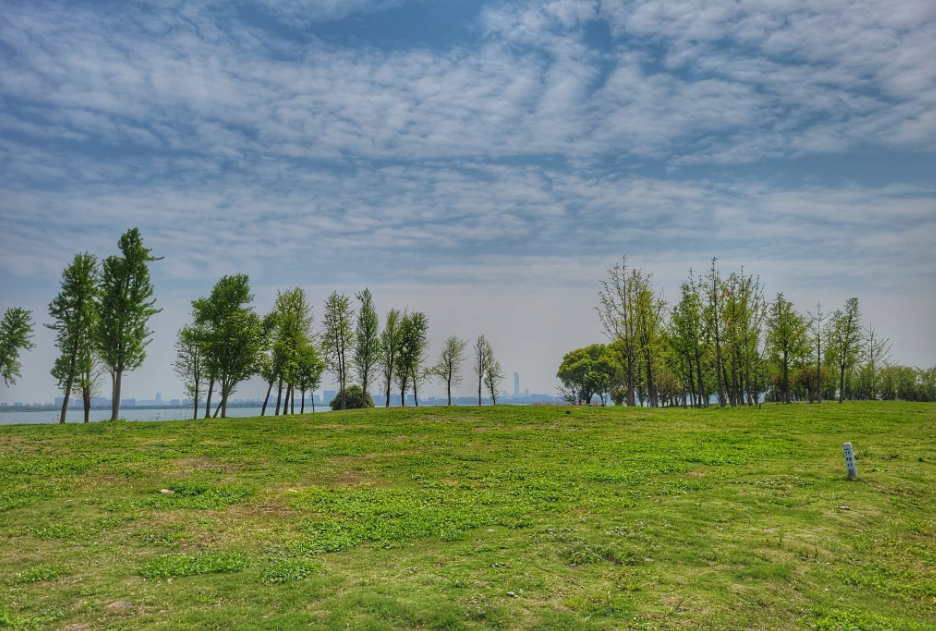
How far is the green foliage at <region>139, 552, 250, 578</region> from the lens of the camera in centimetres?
1133

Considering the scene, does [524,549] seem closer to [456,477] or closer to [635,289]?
[456,477]

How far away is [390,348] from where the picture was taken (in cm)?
7188

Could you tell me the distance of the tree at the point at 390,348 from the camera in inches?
2813

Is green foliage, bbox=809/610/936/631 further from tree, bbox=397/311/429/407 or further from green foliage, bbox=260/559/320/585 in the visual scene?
tree, bbox=397/311/429/407

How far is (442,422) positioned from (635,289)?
29758 millimetres

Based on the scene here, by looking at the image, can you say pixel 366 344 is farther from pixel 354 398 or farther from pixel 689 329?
pixel 689 329

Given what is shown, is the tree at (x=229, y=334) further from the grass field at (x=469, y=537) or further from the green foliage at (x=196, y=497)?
the green foliage at (x=196, y=497)

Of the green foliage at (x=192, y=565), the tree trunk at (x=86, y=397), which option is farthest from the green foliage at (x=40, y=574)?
the tree trunk at (x=86, y=397)

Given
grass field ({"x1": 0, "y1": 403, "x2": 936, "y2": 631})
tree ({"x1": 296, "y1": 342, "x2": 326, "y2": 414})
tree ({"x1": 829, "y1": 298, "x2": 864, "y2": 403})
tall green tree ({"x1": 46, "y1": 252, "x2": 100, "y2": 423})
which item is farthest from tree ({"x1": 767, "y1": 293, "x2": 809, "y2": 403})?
tall green tree ({"x1": 46, "y1": 252, "x2": 100, "y2": 423})

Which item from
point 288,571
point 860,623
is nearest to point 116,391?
point 288,571

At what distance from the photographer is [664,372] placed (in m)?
82.7

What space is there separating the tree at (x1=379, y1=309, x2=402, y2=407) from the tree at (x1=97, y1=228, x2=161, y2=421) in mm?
30308

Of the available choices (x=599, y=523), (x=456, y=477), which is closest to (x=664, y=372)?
(x=456, y=477)

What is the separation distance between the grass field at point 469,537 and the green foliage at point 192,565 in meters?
0.05
